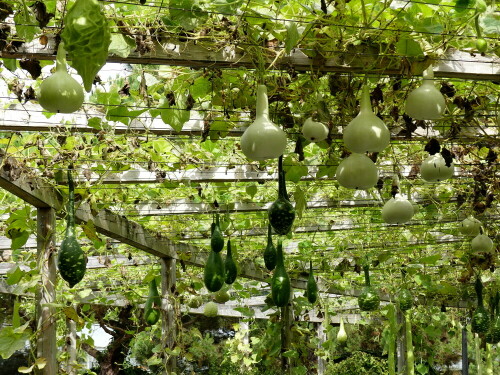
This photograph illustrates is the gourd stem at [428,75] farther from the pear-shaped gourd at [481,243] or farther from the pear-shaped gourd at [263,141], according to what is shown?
the pear-shaped gourd at [481,243]

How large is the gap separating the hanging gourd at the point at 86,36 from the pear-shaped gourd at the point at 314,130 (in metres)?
1.51

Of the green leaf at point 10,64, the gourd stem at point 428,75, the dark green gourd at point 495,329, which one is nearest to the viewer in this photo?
the gourd stem at point 428,75

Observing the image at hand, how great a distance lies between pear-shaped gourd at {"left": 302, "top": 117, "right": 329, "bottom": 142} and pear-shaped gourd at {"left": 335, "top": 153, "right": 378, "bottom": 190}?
13.1 inches

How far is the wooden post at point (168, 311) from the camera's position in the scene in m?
5.60

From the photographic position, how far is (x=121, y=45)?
2316 mm

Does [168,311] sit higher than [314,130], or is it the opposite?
[314,130]

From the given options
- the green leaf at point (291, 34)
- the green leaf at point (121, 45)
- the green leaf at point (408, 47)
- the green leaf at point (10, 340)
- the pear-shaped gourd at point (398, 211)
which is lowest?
the green leaf at point (10, 340)

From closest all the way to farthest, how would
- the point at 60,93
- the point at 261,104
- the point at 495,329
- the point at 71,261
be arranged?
the point at 60,93 < the point at 261,104 < the point at 71,261 < the point at 495,329

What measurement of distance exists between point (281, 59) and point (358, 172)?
Answer: 53 centimetres

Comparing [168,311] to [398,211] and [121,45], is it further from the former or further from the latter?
[121,45]

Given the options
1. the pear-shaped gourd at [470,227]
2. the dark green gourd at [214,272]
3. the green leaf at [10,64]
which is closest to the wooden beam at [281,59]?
the green leaf at [10,64]

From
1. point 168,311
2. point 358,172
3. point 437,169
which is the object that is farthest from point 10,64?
point 168,311

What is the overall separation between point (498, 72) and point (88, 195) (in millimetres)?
2413

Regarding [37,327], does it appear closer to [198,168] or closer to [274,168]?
[198,168]
